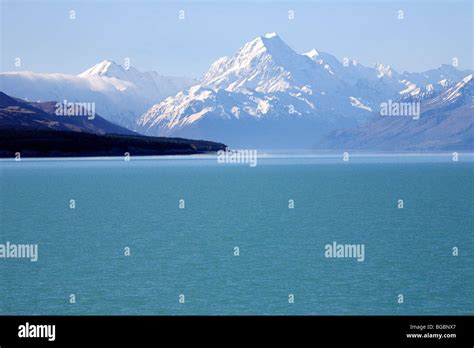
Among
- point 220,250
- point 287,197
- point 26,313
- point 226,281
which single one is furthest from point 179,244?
point 287,197

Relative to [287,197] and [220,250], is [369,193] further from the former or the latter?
[220,250]

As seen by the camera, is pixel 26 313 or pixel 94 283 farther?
pixel 94 283

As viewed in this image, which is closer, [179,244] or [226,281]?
[226,281]
